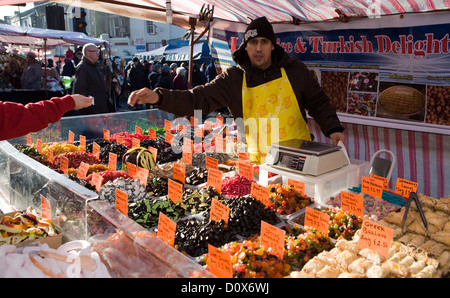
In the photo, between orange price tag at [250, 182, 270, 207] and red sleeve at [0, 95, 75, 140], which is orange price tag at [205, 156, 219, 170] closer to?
orange price tag at [250, 182, 270, 207]

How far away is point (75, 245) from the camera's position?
1.95 m

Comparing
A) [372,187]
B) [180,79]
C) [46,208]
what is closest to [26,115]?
[46,208]

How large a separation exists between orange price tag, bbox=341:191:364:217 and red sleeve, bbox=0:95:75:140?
6.21 ft

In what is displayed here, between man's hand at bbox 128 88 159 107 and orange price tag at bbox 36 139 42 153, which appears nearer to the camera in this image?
man's hand at bbox 128 88 159 107

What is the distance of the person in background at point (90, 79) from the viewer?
6578 mm

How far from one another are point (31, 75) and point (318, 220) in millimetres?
11438

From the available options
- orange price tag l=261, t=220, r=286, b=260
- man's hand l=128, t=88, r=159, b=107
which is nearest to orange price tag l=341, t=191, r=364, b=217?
orange price tag l=261, t=220, r=286, b=260

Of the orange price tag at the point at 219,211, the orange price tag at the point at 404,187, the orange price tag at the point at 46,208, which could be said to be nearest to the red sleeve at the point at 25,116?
the orange price tag at the point at 46,208

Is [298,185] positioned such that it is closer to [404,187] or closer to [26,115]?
[404,187]

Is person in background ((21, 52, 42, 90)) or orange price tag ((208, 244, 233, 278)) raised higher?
person in background ((21, 52, 42, 90))

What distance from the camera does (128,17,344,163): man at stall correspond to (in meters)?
3.31

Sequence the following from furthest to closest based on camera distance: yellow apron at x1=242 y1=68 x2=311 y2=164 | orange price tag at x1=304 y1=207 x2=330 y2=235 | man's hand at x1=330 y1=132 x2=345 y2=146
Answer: yellow apron at x1=242 y1=68 x2=311 y2=164
man's hand at x1=330 y1=132 x2=345 y2=146
orange price tag at x1=304 y1=207 x2=330 y2=235
